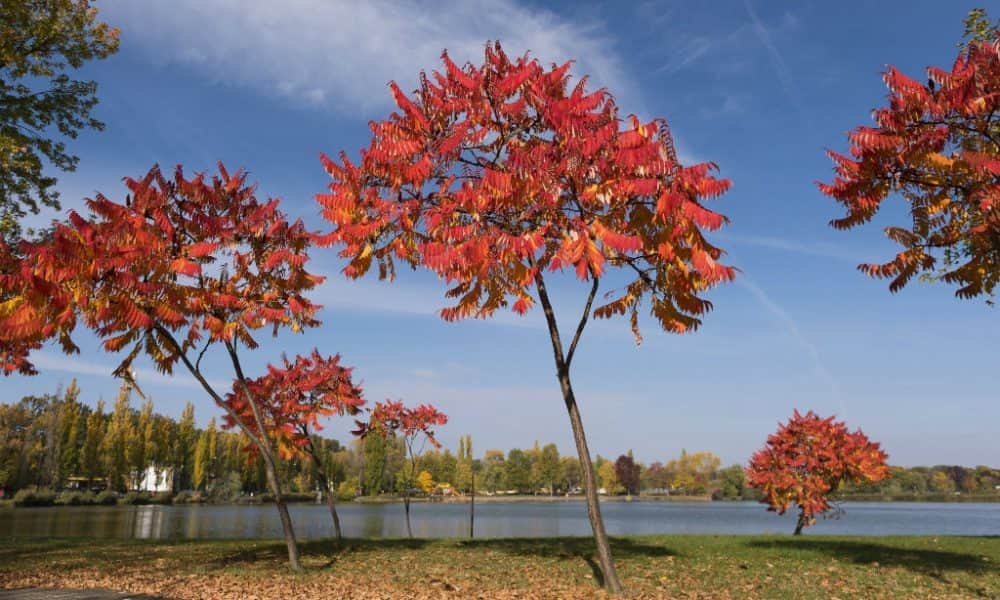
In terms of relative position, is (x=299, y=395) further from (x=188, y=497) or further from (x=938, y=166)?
(x=188, y=497)

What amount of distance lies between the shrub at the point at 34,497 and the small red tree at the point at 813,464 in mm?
69440

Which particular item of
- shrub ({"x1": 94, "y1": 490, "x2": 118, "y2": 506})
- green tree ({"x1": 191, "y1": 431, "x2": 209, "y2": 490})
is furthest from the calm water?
green tree ({"x1": 191, "y1": 431, "x2": 209, "y2": 490})

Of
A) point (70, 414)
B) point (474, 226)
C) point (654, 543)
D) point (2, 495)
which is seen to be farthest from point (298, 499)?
point (474, 226)

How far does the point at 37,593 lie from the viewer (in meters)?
9.05

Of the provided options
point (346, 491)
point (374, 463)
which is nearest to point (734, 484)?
point (374, 463)

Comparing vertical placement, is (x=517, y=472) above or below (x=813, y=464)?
below

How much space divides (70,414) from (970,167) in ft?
309

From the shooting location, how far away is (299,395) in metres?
21.6

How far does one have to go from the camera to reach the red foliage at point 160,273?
898 centimetres

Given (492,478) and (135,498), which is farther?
(492,478)

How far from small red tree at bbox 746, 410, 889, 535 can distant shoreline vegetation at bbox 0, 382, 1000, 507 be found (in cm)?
483

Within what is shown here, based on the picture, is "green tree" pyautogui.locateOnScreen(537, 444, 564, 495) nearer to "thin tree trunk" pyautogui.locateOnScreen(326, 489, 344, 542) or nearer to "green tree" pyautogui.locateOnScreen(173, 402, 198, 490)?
"green tree" pyautogui.locateOnScreen(173, 402, 198, 490)

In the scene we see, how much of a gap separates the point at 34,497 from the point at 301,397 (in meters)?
60.1

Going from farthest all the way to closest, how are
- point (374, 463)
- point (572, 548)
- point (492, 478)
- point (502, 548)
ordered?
point (492, 478)
point (374, 463)
point (502, 548)
point (572, 548)
